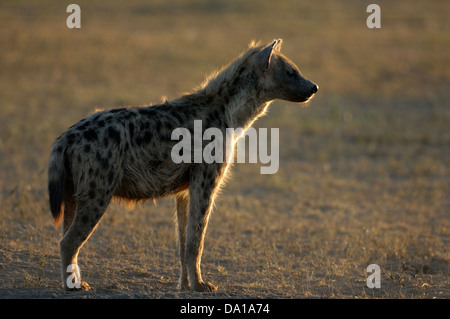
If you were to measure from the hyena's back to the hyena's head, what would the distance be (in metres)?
0.89

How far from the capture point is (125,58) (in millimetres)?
17625

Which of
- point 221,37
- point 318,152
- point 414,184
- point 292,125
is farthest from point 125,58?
point 414,184

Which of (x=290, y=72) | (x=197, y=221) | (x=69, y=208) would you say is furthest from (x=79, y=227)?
(x=290, y=72)

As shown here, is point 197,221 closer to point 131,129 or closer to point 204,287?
point 204,287

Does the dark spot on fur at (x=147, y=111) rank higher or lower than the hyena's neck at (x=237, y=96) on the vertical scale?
lower

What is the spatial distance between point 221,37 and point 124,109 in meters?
15.5

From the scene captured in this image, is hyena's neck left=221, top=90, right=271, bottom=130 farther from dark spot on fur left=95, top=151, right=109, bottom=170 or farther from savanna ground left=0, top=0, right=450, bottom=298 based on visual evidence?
savanna ground left=0, top=0, right=450, bottom=298

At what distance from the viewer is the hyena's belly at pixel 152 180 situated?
16.7 ft

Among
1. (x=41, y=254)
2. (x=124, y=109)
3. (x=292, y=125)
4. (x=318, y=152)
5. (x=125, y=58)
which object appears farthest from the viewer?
(x=125, y=58)

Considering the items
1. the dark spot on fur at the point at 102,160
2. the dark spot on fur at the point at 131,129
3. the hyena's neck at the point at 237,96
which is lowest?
the dark spot on fur at the point at 102,160

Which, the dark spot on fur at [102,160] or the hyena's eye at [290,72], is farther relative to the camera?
the hyena's eye at [290,72]

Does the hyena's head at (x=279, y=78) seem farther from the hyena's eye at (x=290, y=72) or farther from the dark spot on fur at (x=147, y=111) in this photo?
the dark spot on fur at (x=147, y=111)

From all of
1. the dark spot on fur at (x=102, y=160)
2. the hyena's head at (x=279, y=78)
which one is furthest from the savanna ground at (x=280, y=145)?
the hyena's head at (x=279, y=78)

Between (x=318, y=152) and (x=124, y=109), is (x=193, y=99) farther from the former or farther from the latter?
(x=318, y=152)
